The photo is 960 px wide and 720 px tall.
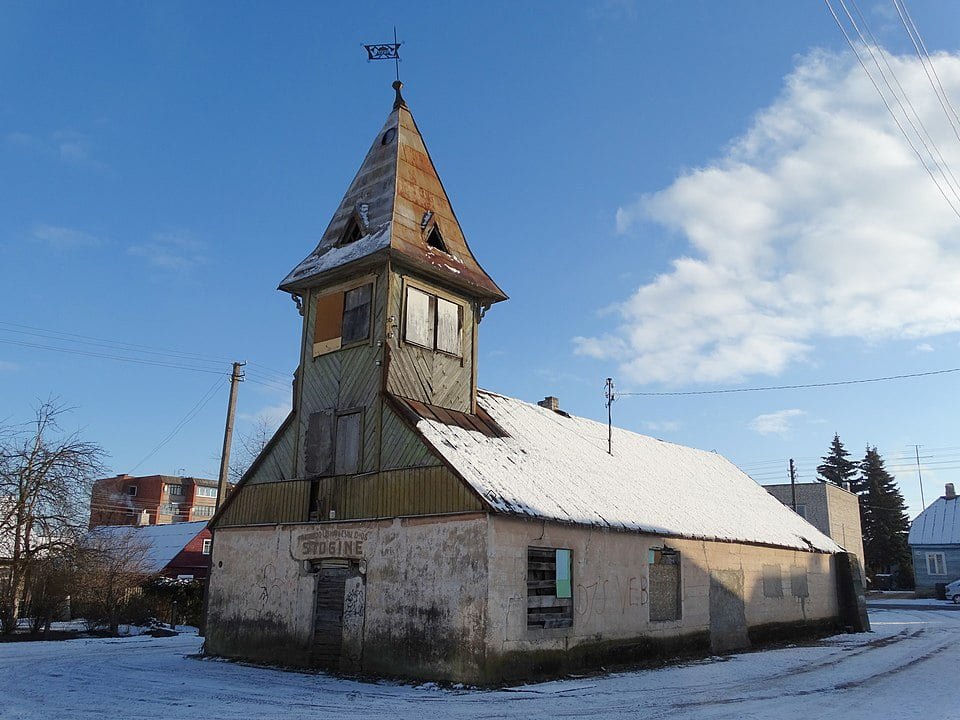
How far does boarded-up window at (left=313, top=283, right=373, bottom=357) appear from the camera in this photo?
18.9 metres

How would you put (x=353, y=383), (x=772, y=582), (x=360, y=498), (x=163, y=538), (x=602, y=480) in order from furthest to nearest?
(x=163, y=538) → (x=772, y=582) → (x=602, y=480) → (x=353, y=383) → (x=360, y=498)

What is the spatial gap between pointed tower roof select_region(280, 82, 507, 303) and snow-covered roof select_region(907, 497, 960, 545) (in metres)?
53.4

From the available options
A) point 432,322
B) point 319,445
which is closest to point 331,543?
point 319,445

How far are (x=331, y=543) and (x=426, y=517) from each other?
2836mm

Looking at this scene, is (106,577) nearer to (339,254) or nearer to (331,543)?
(331,543)

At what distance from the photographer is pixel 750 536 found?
23922 millimetres

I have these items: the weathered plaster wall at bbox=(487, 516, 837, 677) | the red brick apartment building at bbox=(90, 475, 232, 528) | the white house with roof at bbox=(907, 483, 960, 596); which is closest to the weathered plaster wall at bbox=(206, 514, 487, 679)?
the weathered plaster wall at bbox=(487, 516, 837, 677)

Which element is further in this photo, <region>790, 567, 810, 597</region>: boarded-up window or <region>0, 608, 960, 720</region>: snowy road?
<region>790, 567, 810, 597</region>: boarded-up window

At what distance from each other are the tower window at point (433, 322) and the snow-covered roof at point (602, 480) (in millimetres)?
2116

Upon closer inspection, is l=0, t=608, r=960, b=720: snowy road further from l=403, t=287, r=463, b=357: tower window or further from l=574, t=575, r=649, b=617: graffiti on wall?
l=403, t=287, r=463, b=357: tower window

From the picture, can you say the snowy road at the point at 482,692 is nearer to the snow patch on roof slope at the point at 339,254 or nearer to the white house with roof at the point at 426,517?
the white house with roof at the point at 426,517

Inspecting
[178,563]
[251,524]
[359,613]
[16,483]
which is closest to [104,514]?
[178,563]

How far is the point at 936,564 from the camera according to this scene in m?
59.2

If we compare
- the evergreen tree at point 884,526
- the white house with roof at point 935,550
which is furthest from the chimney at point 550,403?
the evergreen tree at point 884,526
